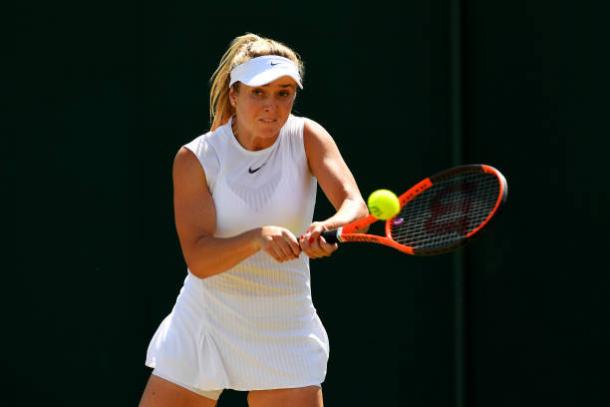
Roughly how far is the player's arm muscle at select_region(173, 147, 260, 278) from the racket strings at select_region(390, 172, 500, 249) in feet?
1.76

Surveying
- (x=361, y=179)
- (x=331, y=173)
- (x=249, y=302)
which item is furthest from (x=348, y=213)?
(x=361, y=179)

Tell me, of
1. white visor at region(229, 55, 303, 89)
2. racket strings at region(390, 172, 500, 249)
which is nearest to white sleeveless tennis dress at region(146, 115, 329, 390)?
white visor at region(229, 55, 303, 89)

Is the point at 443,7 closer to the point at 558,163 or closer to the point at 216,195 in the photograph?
the point at 558,163

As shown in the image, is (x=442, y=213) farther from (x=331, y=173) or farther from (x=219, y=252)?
(x=219, y=252)

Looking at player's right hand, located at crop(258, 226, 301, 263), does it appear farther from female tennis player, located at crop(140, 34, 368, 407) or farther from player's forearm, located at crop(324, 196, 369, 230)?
female tennis player, located at crop(140, 34, 368, 407)

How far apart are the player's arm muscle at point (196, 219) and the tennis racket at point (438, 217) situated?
33cm

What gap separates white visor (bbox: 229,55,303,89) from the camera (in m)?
3.02

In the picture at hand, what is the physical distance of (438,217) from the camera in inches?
127

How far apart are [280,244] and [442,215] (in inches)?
24.1

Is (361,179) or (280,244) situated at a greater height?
(361,179)

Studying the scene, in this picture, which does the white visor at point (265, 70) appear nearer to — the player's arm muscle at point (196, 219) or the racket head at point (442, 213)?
the player's arm muscle at point (196, 219)

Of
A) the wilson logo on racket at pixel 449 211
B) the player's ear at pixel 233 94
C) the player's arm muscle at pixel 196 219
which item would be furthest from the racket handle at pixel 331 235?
the player's ear at pixel 233 94

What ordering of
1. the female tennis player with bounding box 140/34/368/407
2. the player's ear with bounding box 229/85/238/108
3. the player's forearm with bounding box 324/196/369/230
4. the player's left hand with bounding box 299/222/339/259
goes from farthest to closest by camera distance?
the player's ear with bounding box 229/85/238/108 < the female tennis player with bounding box 140/34/368/407 < the player's forearm with bounding box 324/196/369/230 < the player's left hand with bounding box 299/222/339/259

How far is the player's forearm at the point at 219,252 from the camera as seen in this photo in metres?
2.90
